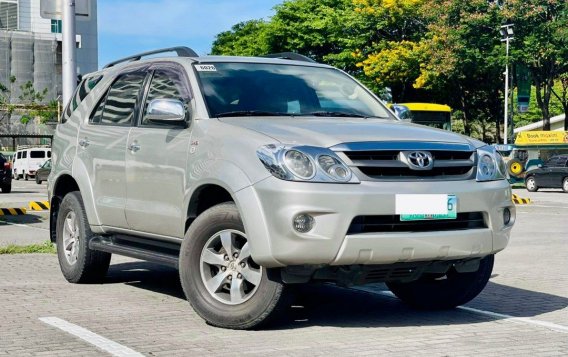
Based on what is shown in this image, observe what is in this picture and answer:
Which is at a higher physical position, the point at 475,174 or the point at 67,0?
the point at 67,0

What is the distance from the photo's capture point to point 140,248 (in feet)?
23.1

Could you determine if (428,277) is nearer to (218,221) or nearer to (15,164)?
(218,221)

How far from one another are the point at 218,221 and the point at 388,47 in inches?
1923

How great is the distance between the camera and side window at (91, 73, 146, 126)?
7457mm

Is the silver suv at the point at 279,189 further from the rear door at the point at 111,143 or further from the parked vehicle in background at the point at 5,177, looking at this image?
the parked vehicle in background at the point at 5,177

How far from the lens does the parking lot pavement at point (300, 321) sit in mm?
5316

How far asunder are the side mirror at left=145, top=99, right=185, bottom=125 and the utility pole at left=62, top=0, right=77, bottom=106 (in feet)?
20.6

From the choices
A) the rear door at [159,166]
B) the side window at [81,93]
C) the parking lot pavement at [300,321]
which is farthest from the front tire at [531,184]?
the rear door at [159,166]

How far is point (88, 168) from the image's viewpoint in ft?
25.3

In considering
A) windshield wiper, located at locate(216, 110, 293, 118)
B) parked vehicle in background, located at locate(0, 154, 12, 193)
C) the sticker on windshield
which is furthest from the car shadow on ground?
parked vehicle in background, located at locate(0, 154, 12, 193)

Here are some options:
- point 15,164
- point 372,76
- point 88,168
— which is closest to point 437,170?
point 88,168

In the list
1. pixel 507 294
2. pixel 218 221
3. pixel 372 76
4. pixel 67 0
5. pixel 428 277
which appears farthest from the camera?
pixel 372 76

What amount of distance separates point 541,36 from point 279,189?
4287cm

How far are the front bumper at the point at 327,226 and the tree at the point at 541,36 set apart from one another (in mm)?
40165
